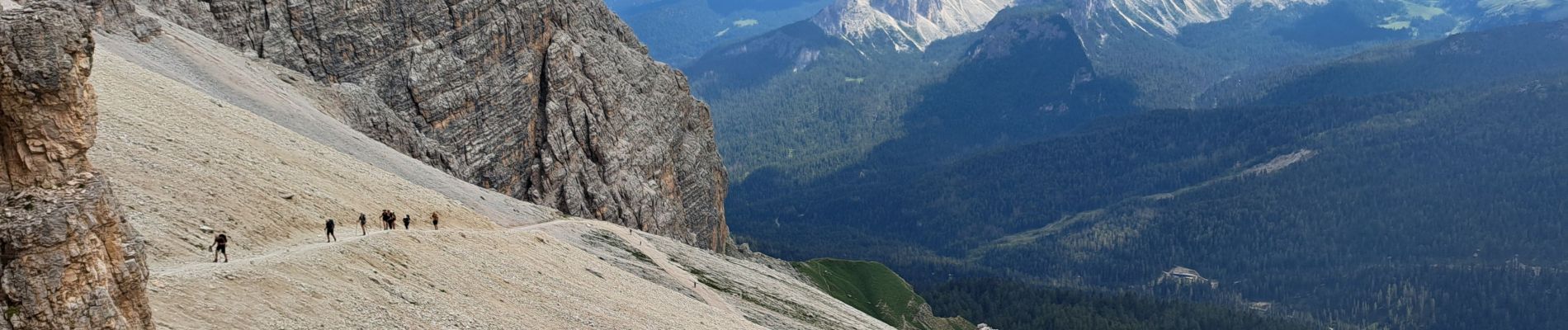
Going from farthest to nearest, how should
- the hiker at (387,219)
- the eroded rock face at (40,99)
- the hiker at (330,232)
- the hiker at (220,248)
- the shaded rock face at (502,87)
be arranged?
the shaded rock face at (502,87), the hiker at (387,219), the hiker at (330,232), the hiker at (220,248), the eroded rock face at (40,99)

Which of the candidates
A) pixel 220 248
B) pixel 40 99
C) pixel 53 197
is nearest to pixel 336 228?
pixel 220 248

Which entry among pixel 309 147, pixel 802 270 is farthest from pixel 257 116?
pixel 802 270

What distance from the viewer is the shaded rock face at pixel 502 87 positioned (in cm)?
11738

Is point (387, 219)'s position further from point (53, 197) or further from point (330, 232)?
point (53, 197)

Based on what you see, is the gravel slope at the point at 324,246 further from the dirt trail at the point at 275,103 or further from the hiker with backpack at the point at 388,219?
the hiker with backpack at the point at 388,219

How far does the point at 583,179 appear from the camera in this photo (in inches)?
5202

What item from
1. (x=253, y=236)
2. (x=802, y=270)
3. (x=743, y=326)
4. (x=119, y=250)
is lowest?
(x=802, y=270)

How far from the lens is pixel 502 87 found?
130m

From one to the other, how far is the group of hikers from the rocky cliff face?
14.4 metres

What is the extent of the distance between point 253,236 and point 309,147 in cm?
2441

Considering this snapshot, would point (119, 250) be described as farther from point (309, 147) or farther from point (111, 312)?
point (309, 147)

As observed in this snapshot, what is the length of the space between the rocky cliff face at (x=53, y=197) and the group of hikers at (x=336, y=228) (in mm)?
14391

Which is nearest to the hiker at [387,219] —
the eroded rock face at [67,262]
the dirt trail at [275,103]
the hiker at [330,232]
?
the hiker at [330,232]

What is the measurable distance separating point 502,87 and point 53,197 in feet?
307
